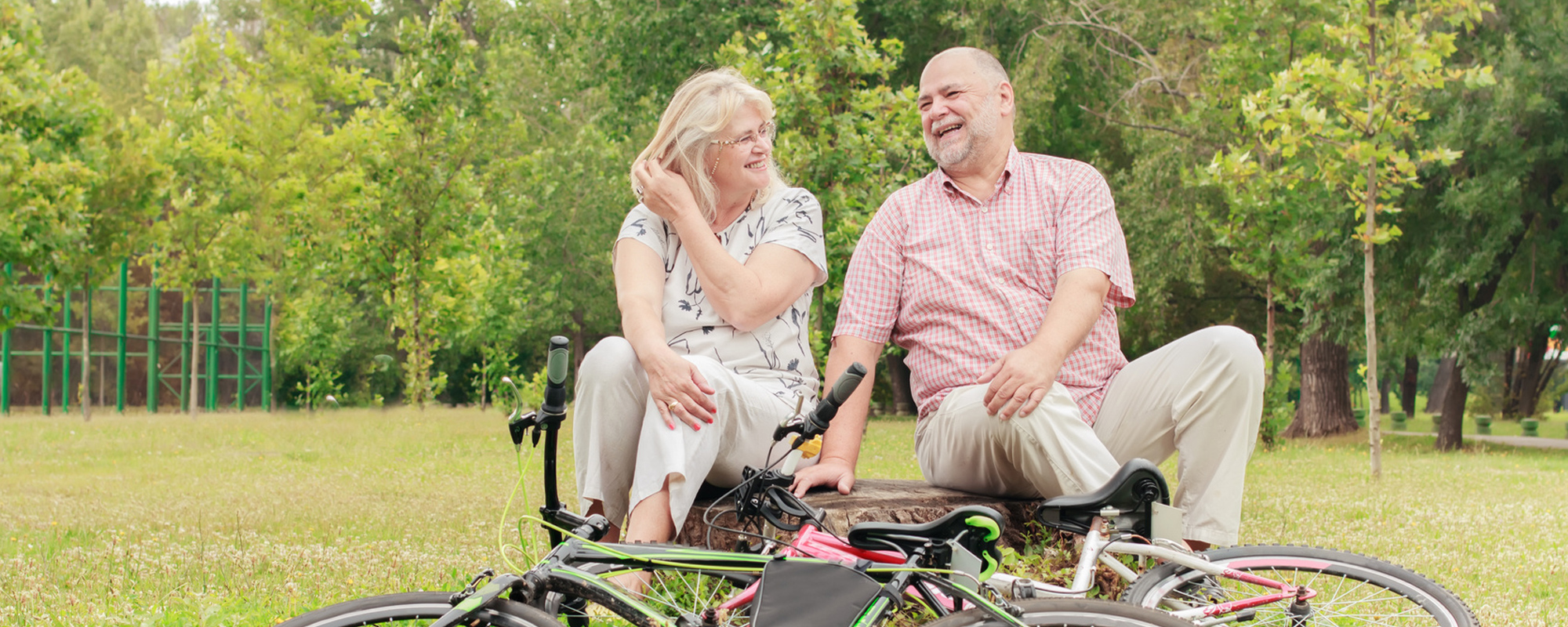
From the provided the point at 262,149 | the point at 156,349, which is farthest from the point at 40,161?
the point at 156,349

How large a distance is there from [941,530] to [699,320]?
1.53 m

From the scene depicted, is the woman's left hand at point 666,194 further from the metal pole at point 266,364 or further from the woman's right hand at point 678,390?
the metal pole at point 266,364

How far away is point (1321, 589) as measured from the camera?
2475mm

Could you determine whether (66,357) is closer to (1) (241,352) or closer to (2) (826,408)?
(1) (241,352)

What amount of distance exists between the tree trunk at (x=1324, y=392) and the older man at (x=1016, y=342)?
17.7 m

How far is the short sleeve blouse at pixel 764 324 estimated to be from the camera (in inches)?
134

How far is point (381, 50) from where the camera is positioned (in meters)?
37.0

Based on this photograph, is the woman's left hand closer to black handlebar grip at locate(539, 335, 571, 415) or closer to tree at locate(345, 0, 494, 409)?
black handlebar grip at locate(539, 335, 571, 415)

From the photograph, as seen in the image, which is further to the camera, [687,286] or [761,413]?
[687,286]

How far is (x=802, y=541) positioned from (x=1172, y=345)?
1.43 meters

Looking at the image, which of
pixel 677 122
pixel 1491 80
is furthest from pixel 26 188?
pixel 1491 80

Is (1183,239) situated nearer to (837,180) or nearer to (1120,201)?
(1120,201)

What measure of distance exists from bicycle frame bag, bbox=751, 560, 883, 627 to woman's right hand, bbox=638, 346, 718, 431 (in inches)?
40.2

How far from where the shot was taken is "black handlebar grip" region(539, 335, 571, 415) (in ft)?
6.63
